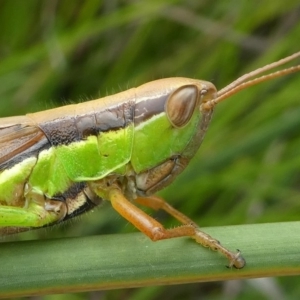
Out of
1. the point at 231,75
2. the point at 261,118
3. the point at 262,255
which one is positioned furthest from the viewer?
the point at 231,75

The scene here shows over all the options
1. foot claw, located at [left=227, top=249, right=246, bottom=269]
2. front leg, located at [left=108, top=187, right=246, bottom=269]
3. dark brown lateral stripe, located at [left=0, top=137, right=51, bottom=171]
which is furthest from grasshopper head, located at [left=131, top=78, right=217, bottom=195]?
foot claw, located at [left=227, top=249, right=246, bottom=269]

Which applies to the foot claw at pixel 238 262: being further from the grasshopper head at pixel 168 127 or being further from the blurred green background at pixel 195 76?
the blurred green background at pixel 195 76

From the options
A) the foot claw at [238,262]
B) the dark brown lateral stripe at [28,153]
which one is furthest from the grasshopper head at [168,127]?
the foot claw at [238,262]

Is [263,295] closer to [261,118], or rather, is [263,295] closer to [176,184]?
[176,184]

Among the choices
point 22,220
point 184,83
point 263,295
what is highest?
point 184,83

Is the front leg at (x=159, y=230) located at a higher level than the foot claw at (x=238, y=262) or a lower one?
higher

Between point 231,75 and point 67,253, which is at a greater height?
point 231,75

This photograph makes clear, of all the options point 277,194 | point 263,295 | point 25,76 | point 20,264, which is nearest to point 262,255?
point 20,264
